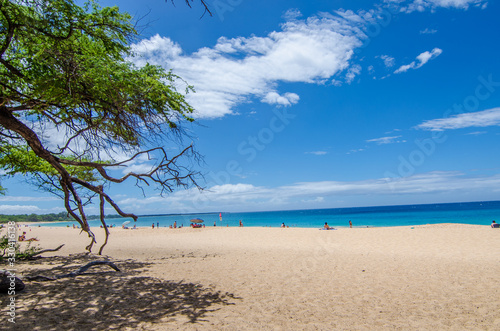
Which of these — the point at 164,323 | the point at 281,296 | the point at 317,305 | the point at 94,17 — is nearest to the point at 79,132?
the point at 94,17

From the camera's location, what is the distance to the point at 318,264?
1019 centimetres

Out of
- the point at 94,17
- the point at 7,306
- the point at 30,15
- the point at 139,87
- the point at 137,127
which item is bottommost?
the point at 7,306

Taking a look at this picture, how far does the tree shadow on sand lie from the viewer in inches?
181

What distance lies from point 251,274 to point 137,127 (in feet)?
18.2

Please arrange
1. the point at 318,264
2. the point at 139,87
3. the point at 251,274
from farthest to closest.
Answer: the point at 318,264 < the point at 251,274 < the point at 139,87

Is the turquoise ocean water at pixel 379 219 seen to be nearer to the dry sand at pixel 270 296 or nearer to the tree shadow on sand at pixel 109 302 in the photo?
the dry sand at pixel 270 296

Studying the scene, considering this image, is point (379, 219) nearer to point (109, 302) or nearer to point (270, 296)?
point (270, 296)

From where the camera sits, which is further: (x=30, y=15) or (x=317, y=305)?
(x=317, y=305)

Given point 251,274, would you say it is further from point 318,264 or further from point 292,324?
point 292,324

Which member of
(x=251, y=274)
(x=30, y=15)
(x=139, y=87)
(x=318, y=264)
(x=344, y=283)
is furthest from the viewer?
(x=318, y=264)

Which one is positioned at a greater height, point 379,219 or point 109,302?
point 109,302

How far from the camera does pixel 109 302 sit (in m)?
5.61

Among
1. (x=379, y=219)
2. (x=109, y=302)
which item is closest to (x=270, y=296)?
(x=109, y=302)

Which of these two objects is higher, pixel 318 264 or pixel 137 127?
pixel 137 127
